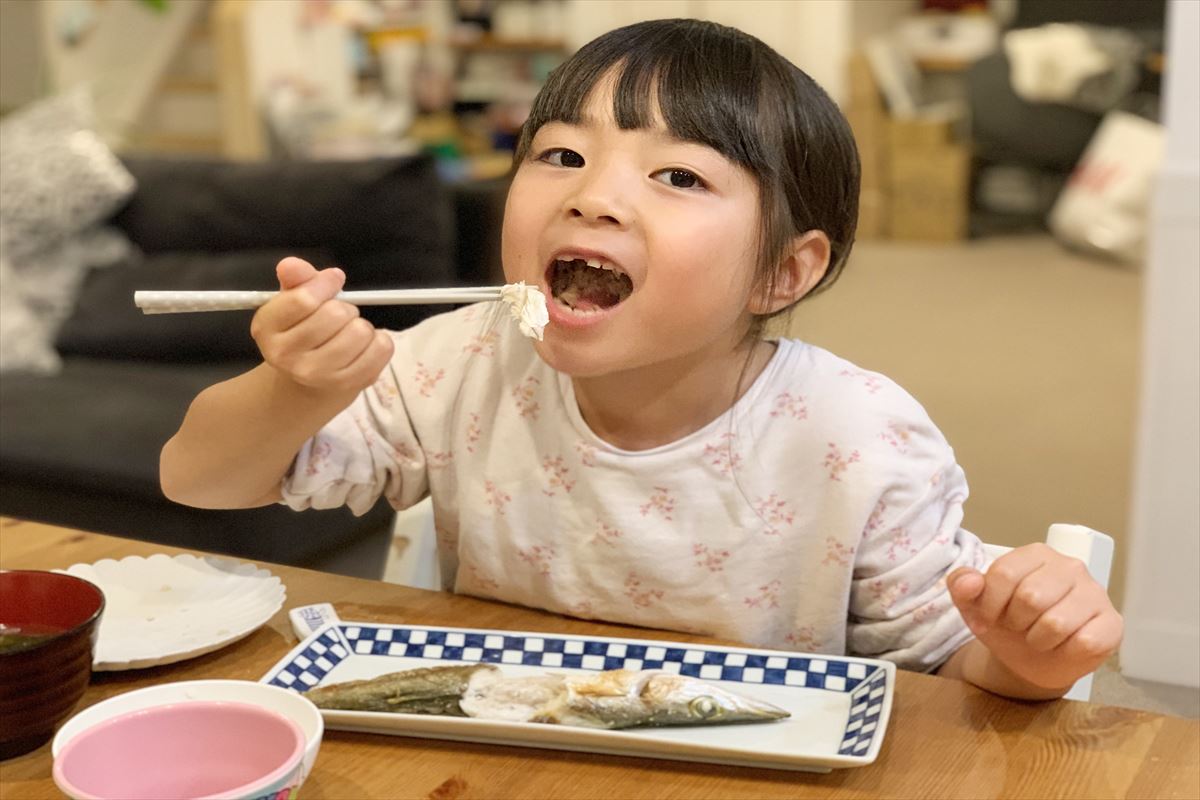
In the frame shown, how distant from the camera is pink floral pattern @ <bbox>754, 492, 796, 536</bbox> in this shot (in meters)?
1.06

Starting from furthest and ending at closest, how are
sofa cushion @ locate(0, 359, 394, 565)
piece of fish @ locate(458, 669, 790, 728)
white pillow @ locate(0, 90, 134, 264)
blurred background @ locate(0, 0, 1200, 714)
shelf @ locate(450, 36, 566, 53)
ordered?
shelf @ locate(450, 36, 566, 53) → white pillow @ locate(0, 90, 134, 264) → sofa cushion @ locate(0, 359, 394, 565) → blurred background @ locate(0, 0, 1200, 714) → piece of fish @ locate(458, 669, 790, 728)

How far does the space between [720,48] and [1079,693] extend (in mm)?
541

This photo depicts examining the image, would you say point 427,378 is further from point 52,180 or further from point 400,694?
point 52,180

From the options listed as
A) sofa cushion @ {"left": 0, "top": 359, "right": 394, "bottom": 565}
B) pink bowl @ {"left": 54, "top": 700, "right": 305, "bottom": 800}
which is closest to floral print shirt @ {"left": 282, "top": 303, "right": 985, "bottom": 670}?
pink bowl @ {"left": 54, "top": 700, "right": 305, "bottom": 800}

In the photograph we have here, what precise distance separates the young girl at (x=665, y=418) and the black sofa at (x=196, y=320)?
1.06m

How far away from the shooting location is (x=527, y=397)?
1134 mm

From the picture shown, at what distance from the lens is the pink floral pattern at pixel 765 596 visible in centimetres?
108

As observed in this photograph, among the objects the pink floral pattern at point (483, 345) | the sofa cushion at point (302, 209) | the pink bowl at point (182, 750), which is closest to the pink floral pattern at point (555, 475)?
the pink floral pattern at point (483, 345)

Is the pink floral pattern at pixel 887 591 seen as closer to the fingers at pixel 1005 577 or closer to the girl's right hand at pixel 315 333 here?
the fingers at pixel 1005 577

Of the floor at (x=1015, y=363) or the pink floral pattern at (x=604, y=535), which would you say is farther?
the floor at (x=1015, y=363)

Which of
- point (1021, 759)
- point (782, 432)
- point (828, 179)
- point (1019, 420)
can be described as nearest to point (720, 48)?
point (828, 179)

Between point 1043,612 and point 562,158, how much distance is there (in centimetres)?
46

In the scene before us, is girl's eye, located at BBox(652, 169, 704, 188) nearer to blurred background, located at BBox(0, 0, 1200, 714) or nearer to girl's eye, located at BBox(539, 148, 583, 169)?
girl's eye, located at BBox(539, 148, 583, 169)

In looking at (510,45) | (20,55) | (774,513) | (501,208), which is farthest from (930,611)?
(510,45)
